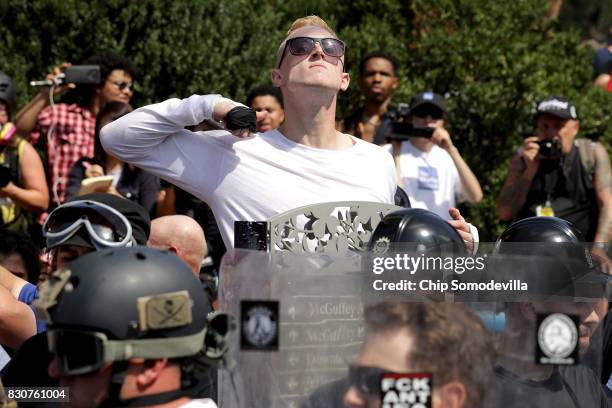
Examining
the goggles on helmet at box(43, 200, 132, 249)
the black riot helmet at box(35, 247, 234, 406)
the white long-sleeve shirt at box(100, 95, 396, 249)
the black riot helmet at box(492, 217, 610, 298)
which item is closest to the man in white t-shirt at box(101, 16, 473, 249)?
the white long-sleeve shirt at box(100, 95, 396, 249)

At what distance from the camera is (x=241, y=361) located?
321 cm

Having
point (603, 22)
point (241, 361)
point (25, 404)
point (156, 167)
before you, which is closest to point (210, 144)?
point (156, 167)

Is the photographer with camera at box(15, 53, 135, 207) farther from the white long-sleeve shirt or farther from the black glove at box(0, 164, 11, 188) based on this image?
the white long-sleeve shirt

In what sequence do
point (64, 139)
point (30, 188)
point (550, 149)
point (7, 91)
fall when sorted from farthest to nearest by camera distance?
point (64, 139) → point (550, 149) → point (7, 91) → point (30, 188)

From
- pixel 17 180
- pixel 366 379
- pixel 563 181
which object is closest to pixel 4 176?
pixel 17 180

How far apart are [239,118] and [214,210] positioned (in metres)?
0.47

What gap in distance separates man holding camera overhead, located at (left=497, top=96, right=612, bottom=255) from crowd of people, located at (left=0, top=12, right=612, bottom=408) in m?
0.01

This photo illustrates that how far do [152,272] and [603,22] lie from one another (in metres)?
24.8

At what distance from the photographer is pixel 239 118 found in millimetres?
4547

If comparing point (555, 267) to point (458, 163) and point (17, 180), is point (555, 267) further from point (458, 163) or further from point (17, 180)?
point (17, 180)

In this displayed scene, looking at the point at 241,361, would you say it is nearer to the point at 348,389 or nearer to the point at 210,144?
the point at 348,389

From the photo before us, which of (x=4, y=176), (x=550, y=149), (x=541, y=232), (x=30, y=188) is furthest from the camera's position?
(x=550, y=149)

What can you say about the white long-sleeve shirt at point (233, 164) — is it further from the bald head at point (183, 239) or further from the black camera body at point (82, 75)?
the black camera body at point (82, 75)

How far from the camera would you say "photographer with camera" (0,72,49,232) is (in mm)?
7750
